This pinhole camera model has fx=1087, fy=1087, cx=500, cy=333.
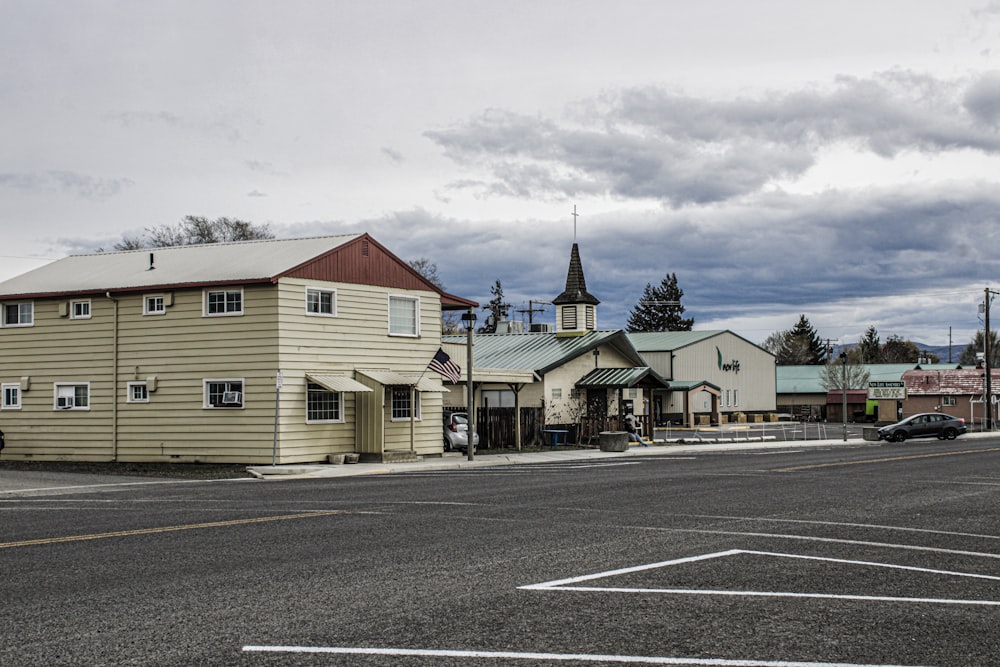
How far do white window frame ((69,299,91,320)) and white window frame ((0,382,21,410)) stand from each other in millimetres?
3060

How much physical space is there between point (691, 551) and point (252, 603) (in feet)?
16.9

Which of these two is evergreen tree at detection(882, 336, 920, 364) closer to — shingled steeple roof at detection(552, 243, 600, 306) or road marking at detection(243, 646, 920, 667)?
shingled steeple roof at detection(552, 243, 600, 306)

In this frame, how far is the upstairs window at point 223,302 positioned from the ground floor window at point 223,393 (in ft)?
6.52

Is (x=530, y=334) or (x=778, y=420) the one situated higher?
(x=530, y=334)

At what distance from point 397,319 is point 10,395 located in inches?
496

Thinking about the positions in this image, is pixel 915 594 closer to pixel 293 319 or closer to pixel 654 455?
pixel 293 319

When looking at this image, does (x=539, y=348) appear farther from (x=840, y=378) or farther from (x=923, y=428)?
(x=840, y=378)

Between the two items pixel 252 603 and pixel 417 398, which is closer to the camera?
pixel 252 603

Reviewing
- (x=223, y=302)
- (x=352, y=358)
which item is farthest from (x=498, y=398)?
(x=223, y=302)

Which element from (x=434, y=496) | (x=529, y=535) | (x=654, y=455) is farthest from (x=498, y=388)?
(x=529, y=535)

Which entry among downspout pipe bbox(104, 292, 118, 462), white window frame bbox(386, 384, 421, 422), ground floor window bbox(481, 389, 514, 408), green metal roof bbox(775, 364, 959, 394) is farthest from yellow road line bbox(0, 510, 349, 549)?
green metal roof bbox(775, 364, 959, 394)

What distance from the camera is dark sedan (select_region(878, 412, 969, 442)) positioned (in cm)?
5203

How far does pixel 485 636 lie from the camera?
24.8 ft

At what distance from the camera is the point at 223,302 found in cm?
3128
